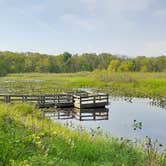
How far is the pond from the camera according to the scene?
1967cm

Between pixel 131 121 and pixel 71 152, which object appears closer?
pixel 71 152

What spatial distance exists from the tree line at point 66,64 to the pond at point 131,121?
57930 millimetres

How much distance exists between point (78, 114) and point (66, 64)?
266ft

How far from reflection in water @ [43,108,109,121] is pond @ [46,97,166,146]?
25 centimetres

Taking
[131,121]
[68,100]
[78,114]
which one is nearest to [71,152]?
[131,121]

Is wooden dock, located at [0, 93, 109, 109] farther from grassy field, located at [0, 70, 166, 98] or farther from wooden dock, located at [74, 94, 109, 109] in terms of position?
grassy field, located at [0, 70, 166, 98]

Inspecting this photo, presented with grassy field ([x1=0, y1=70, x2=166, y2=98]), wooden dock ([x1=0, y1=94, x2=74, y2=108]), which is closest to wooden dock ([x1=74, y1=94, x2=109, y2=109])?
wooden dock ([x1=0, y1=94, x2=74, y2=108])

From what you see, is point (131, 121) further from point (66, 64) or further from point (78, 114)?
point (66, 64)

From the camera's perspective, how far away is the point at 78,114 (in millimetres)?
28391

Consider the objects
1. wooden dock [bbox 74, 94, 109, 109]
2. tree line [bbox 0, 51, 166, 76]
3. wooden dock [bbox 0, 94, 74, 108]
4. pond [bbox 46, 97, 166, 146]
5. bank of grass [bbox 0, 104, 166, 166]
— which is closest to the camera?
bank of grass [bbox 0, 104, 166, 166]

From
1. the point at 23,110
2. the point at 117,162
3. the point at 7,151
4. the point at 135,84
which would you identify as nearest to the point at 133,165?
the point at 117,162

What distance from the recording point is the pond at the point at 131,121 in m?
19.7

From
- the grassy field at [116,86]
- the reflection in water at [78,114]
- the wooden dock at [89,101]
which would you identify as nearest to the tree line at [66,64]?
the grassy field at [116,86]

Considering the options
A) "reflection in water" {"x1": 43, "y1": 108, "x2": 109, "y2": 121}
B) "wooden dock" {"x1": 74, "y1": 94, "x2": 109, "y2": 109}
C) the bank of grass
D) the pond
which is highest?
the bank of grass
